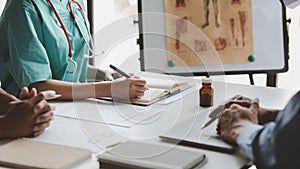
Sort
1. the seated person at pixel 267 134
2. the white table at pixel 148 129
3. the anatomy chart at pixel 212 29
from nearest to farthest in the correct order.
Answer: the seated person at pixel 267 134 < the white table at pixel 148 129 < the anatomy chart at pixel 212 29

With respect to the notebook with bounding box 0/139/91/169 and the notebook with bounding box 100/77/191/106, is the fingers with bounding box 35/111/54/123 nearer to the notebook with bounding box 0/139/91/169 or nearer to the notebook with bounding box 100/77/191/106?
the notebook with bounding box 0/139/91/169

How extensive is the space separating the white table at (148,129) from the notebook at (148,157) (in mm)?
35

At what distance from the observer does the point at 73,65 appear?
176 centimetres

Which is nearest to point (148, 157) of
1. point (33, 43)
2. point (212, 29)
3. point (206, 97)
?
point (206, 97)

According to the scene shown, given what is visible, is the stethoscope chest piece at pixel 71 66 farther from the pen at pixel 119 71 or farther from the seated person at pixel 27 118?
the seated person at pixel 27 118

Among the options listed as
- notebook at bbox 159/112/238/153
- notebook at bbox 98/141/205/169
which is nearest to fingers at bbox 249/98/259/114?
notebook at bbox 159/112/238/153

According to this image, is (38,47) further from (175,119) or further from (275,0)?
(275,0)

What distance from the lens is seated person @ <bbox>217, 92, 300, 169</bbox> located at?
3.19 feet

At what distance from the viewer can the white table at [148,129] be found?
3.63 feet

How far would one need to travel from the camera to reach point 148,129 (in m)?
1.30

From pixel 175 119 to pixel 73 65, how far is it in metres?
0.54

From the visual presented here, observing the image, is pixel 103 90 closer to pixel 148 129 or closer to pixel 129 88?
pixel 129 88

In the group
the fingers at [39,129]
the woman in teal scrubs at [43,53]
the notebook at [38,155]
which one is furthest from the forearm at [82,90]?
the notebook at [38,155]

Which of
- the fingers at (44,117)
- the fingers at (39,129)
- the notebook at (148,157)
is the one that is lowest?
the notebook at (148,157)
